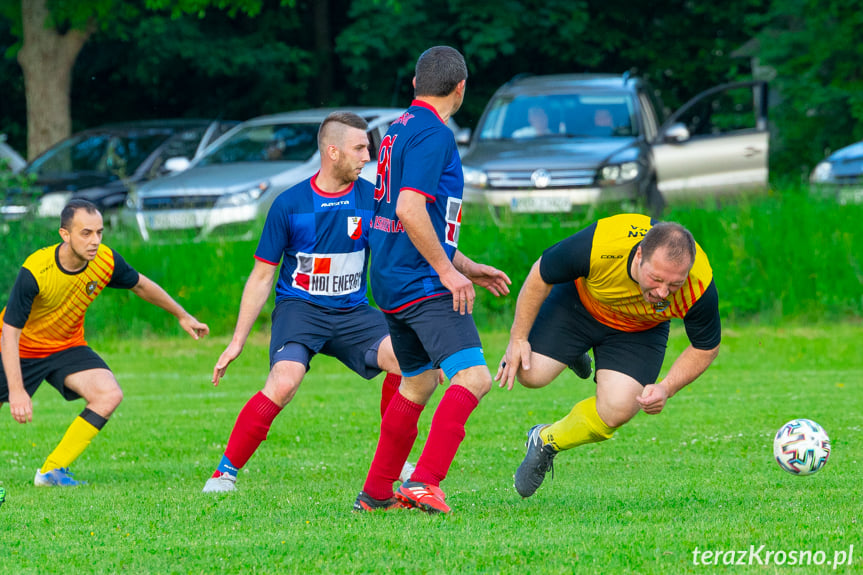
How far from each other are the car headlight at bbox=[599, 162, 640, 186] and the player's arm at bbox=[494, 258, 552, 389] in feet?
30.9

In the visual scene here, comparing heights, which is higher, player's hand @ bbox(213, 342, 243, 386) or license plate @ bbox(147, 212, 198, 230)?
player's hand @ bbox(213, 342, 243, 386)

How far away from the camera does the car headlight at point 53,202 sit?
663 inches

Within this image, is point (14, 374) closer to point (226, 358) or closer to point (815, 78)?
point (226, 358)

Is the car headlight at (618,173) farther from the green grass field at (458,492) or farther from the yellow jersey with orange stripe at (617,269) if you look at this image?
the yellow jersey with orange stripe at (617,269)

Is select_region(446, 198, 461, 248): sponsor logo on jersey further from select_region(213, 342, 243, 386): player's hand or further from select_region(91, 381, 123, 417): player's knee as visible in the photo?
select_region(91, 381, 123, 417): player's knee

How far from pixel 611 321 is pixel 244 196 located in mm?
9884

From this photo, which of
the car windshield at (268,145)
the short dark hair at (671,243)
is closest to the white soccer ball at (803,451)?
the short dark hair at (671,243)

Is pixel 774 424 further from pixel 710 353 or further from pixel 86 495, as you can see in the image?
pixel 86 495

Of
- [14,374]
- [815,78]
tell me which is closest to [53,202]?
[14,374]

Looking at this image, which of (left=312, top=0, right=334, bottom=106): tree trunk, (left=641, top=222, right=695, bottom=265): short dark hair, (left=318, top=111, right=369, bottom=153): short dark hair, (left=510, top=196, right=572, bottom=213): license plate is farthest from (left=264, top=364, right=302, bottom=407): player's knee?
(left=312, top=0, right=334, bottom=106): tree trunk

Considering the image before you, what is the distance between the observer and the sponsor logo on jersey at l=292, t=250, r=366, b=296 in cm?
720

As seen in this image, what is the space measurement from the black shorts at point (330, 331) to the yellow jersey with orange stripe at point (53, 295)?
3.60 ft

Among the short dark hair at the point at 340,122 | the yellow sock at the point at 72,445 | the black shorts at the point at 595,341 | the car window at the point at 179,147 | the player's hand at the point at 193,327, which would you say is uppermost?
the short dark hair at the point at 340,122

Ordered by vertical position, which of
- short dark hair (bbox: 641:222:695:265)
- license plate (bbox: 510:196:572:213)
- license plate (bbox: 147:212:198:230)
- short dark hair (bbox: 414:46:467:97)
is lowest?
license plate (bbox: 147:212:198:230)
